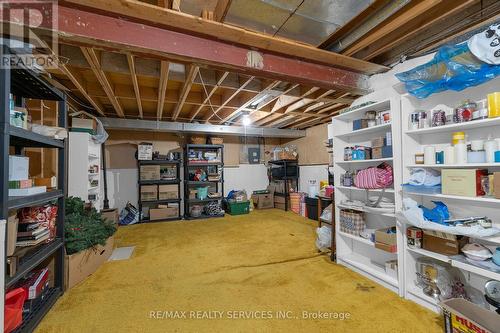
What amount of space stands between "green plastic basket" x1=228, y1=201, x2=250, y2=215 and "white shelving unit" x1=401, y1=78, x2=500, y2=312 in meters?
4.00

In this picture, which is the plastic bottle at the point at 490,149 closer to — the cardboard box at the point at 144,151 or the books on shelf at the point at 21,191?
the books on shelf at the point at 21,191

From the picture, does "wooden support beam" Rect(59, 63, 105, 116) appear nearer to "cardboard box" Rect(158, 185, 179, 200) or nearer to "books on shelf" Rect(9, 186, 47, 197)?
"books on shelf" Rect(9, 186, 47, 197)

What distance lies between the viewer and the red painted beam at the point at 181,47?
1.43m

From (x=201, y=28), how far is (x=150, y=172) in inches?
161

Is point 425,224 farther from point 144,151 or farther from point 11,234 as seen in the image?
point 144,151

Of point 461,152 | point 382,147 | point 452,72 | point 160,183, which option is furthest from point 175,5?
point 160,183

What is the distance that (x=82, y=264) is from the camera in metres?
2.33

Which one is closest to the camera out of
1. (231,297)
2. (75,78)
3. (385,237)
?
(231,297)

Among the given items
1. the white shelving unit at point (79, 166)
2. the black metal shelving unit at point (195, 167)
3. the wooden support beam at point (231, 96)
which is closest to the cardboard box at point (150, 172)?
the black metal shelving unit at point (195, 167)

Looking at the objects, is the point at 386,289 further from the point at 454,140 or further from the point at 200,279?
the point at 200,279

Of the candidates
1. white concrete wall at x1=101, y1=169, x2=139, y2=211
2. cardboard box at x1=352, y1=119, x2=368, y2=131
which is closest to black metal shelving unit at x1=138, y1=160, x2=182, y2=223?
white concrete wall at x1=101, y1=169, x2=139, y2=211

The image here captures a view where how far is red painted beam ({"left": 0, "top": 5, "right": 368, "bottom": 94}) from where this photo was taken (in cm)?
143

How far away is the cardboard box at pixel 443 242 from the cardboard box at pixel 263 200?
4522mm

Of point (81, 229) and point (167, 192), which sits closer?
point (81, 229)
